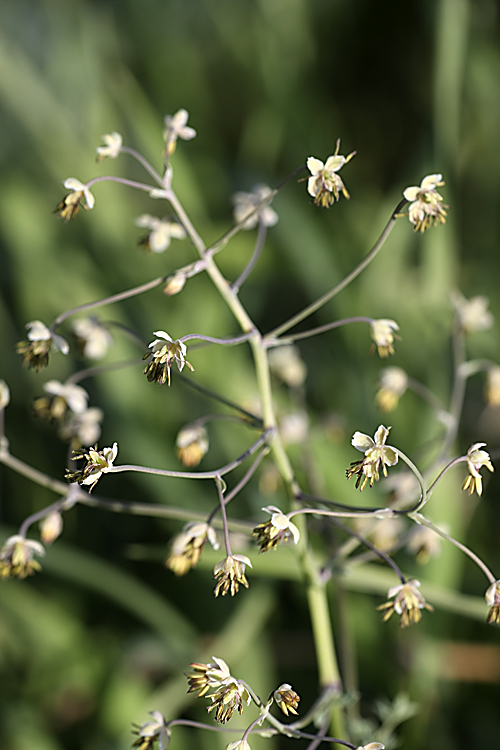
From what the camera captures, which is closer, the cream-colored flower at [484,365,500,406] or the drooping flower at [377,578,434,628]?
the drooping flower at [377,578,434,628]

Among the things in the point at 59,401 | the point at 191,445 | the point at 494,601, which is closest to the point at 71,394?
the point at 59,401

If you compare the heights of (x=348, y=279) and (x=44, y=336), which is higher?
(x=348, y=279)

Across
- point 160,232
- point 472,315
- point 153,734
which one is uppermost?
point 472,315

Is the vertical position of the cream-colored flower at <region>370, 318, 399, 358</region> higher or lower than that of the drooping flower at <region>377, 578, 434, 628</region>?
higher

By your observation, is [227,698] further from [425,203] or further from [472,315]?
[472,315]

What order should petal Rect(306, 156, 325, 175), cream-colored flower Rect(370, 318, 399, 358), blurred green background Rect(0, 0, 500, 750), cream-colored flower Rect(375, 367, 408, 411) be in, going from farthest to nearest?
blurred green background Rect(0, 0, 500, 750) → cream-colored flower Rect(375, 367, 408, 411) → cream-colored flower Rect(370, 318, 399, 358) → petal Rect(306, 156, 325, 175)

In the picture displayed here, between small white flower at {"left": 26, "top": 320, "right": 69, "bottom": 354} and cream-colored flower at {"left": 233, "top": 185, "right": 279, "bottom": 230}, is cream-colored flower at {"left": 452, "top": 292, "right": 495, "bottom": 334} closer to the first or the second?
cream-colored flower at {"left": 233, "top": 185, "right": 279, "bottom": 230}

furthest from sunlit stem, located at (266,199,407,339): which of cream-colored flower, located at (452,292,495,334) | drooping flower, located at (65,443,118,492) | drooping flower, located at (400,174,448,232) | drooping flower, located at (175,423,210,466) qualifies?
cream-colored flower, located at (452,292,495,334)
